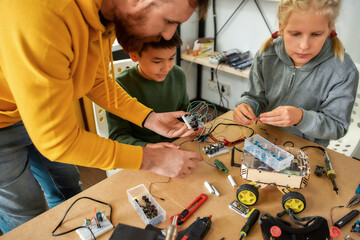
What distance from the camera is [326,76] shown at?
3.81 ft

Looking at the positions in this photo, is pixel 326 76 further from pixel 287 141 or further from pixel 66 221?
pixel 66 221

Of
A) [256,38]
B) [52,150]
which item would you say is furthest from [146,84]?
[256,38]

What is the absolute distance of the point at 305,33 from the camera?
1.04 m

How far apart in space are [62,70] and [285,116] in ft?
2.67

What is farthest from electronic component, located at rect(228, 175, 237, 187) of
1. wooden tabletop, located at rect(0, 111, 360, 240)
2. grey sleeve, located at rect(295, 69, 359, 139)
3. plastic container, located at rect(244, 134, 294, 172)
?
grey sleeve, located at rect(295, 69, 359, 139)

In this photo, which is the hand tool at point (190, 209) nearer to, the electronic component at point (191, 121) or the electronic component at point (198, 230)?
the electronic component at point (198, 230)

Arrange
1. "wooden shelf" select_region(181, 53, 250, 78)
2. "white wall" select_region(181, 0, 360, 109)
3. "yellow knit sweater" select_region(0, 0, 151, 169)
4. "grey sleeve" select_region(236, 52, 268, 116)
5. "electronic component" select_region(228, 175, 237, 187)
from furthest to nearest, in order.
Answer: "wooden shelf" select_region(181, 53, 250, 78)
"white wall" select_region(181, 0, 360, 109)
"grey sleeve" select_region(236, 52, 268, 116)
"electronic component" select_region(228, 175, 237, 187)
"yellow knit sweater" select_region(0, 0, 151, 169)

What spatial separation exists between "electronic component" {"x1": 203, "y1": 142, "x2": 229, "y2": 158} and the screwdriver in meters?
0.31

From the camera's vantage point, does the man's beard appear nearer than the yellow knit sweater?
No

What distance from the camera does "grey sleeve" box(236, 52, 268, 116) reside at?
52.1 inches

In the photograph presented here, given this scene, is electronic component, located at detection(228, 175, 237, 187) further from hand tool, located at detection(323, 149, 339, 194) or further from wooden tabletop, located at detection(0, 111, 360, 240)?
hand tool, located at detection(323, 149, 339, 194)

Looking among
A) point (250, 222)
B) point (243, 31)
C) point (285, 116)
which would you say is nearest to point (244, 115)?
point (285, 116)

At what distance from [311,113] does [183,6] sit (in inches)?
30.5

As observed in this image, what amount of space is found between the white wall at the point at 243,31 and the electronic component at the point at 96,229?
1.65 metres
